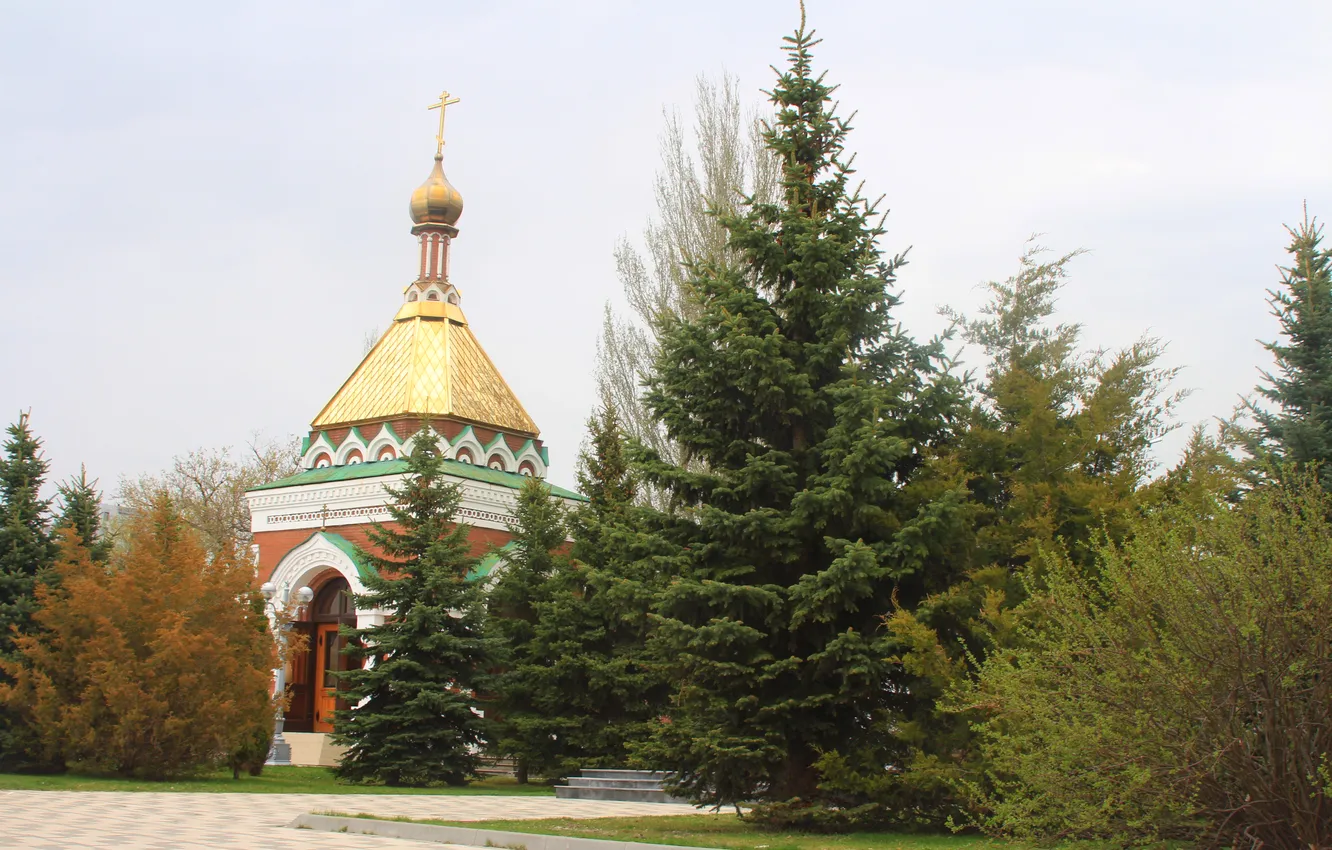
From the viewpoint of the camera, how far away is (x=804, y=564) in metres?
11.8

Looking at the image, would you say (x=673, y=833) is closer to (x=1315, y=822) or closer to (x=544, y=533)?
(x=1315, y=822)

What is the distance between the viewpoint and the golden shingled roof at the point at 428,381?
2702 centimetres

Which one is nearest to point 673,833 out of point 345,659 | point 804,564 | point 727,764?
point 727,764

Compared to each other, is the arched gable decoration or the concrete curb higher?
the arched gable decoration

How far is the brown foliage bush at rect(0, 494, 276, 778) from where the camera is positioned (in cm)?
1608

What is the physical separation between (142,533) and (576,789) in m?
7.07

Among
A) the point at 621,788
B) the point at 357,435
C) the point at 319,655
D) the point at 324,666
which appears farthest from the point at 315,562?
the point at 621,788

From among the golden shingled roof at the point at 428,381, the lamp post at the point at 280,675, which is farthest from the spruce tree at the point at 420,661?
the golden shingled roof at the point at 428,381

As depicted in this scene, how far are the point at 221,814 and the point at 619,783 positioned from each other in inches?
270

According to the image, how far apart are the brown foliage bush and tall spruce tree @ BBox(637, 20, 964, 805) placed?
7.61 meters

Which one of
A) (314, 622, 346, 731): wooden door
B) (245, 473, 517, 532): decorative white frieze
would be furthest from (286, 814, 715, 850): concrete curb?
(314, 622, 346, 731): wooden door

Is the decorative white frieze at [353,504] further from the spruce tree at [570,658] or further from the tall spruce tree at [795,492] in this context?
the tall spruce tree at [795,492]

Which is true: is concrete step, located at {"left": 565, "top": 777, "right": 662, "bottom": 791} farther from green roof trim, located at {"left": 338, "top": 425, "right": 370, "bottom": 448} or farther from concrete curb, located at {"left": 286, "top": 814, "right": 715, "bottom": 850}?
green roof trim, located at {"left": 338, "top": 425, "right": 370, "bottom": 448}

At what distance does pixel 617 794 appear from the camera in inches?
669
